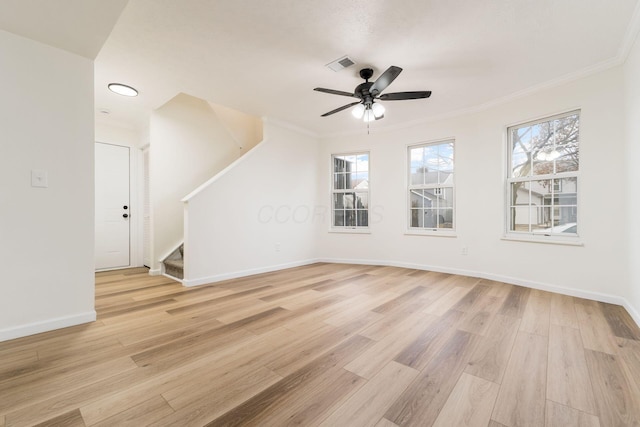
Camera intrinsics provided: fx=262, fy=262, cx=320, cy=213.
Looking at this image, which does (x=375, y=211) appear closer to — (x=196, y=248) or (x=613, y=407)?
(x=196, y=248)

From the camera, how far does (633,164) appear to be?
8.04 ft

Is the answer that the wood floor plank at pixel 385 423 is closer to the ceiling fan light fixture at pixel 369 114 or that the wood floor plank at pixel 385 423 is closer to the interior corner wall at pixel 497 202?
the ceiling fan light fixture at pixel 369 114

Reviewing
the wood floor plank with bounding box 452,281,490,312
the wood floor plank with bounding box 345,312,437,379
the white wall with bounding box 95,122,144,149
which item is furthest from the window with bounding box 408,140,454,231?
the white wall with bounding box 95,122,144,149

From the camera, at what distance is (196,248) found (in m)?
3.57

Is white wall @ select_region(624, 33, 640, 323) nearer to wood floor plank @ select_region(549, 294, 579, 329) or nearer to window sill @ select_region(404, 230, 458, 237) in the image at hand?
wood floor plank @ select_region(549, 294, 579, 329)

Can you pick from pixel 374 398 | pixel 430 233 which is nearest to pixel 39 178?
pixel 374 398

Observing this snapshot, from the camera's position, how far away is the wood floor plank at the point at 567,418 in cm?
121

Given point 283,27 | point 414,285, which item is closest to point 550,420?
point 414,285

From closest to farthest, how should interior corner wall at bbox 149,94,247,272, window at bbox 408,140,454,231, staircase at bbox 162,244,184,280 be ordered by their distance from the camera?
1. staircase at bbox 162,244,184,280
2. interior corner wall at bbox 149,94,247,272
3. window at bbox 408,140,454,231

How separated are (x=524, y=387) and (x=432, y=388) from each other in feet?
1.70

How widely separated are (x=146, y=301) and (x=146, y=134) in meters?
3.17

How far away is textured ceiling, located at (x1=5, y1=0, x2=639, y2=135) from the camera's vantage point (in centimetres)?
204

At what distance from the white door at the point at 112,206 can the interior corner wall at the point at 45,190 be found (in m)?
2.64

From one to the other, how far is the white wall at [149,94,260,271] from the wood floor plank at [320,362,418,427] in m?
3.95
